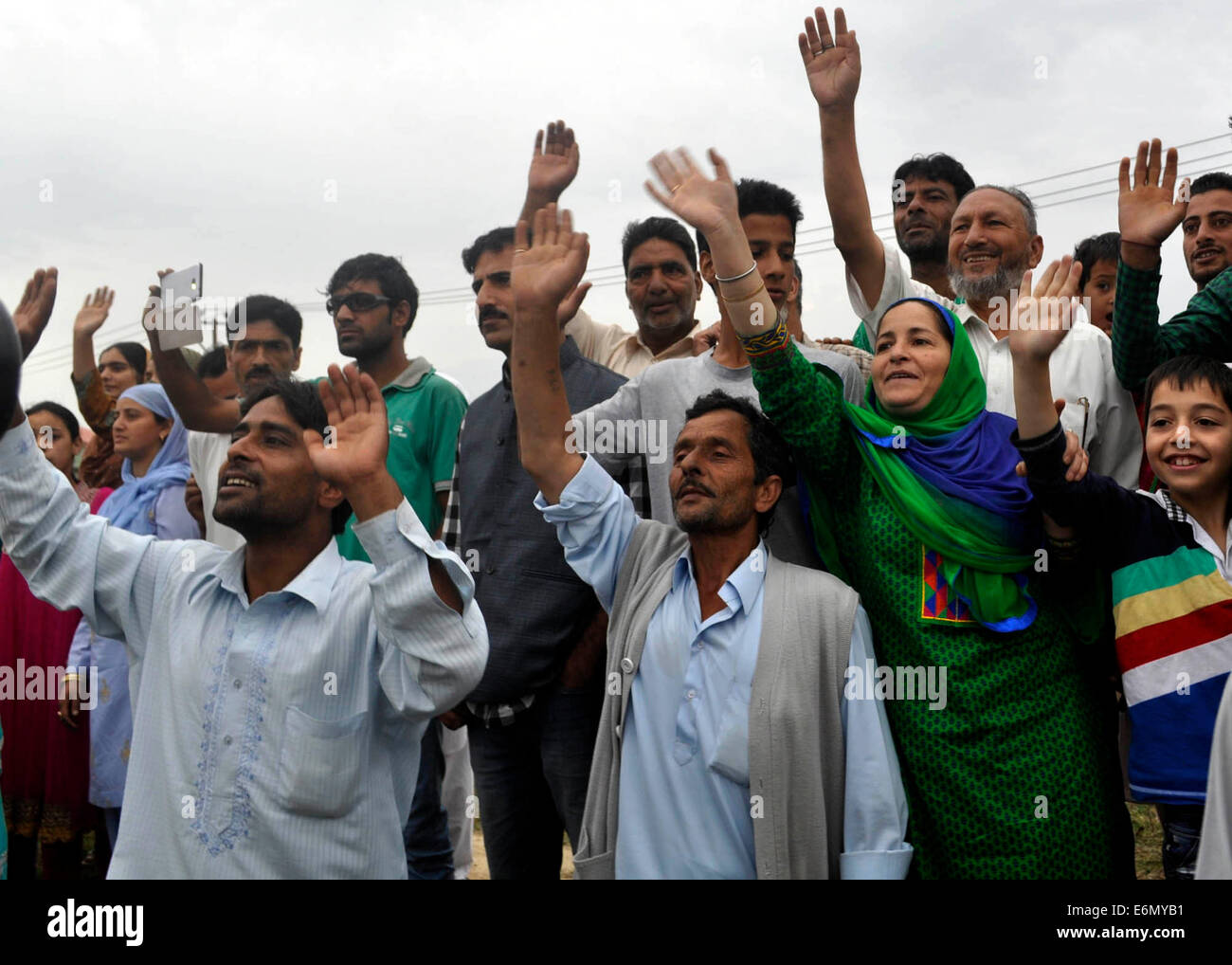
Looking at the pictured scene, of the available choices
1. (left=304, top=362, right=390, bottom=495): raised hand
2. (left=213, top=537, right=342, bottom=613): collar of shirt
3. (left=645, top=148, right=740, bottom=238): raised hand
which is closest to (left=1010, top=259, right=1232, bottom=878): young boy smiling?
(left=645, top=148, right=740, bottom=238): raised hand

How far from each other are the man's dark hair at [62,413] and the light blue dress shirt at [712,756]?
4859mm

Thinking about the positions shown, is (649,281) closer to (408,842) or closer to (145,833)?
(408,842)

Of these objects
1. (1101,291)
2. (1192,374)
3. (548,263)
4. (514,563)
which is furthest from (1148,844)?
(548,263)

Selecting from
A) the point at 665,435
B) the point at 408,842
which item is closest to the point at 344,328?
the point at 665,435

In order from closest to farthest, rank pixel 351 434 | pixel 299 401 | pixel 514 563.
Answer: pixel 351 434
pixel 299 401
pixel 514 563

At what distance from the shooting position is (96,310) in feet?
16.7

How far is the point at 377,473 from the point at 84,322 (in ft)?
9.75

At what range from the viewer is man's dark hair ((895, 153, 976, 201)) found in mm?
5047

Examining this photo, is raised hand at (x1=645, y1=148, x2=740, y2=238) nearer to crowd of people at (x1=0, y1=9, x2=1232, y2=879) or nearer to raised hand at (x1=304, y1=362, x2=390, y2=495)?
crowd of people at (x1=0, y1=9, x2=1232, y2=879)

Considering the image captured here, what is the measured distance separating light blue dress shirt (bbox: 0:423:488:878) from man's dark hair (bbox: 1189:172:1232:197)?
3.39 meters

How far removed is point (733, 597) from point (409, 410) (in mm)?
1995

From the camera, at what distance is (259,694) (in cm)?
289

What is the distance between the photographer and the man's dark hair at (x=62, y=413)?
264 inches

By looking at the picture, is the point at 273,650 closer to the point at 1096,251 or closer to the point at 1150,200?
the point at 1150,200
